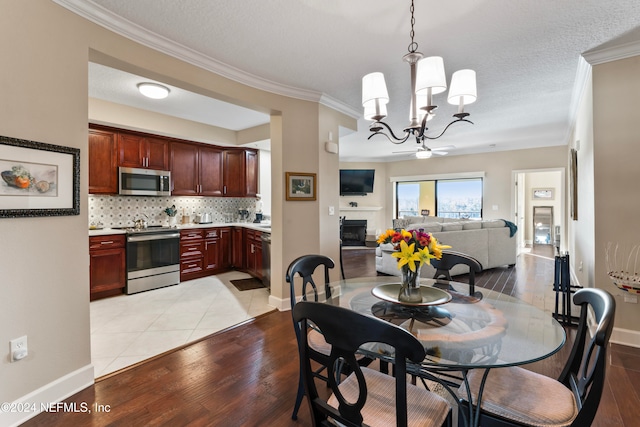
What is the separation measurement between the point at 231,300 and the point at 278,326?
42.1 inches

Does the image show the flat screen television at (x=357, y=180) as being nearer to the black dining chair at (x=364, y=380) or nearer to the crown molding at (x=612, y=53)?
the crown molding at (x=612, y=53)

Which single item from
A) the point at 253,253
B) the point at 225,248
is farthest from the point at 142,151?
the point at 253,253

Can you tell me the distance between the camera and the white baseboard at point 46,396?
1635 mm

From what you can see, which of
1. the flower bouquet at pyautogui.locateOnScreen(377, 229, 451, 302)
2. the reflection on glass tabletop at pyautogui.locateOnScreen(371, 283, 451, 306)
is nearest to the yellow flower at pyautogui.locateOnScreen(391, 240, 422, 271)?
the flower bouquet at pyautogui.locateOnScreen(377, 229, 451, 302)

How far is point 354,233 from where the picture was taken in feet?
28.2

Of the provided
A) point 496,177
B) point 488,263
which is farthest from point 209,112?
point 496,177

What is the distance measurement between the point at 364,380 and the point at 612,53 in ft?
11.4

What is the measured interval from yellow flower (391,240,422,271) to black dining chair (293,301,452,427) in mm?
580

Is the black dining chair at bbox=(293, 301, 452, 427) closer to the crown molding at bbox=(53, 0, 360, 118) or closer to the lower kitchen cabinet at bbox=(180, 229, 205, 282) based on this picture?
the crown molding at bbox=(53, 0, 360, 118)

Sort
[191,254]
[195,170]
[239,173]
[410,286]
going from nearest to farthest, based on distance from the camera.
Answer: [410,286]
[191,254]
[195,170]
[239,173]

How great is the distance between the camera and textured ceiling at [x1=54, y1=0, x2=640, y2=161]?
200 cm

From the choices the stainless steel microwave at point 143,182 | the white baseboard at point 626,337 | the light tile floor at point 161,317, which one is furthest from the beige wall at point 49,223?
the white baseboard at point 626,337

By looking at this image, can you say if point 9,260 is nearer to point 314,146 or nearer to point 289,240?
point 289,240

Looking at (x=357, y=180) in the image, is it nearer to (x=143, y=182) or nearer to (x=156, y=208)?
(x=156, y=208)
